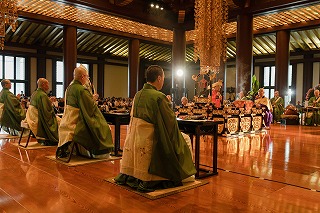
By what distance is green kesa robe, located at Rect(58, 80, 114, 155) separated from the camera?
3.91m

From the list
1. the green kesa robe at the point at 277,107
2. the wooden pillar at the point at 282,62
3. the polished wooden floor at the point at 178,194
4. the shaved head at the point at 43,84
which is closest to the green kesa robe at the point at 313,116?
the green kesa robe at the point at 277,107

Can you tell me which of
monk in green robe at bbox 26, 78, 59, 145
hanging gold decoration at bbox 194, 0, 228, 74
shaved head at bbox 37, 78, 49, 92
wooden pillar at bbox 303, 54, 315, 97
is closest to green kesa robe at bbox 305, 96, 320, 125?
hanging gold decoration at bbox 194, 0, 228, 74

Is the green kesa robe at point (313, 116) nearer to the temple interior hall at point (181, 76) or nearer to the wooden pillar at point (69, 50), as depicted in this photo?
the temple interior hall at point (181, 76)

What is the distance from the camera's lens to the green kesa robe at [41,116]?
16.7ft

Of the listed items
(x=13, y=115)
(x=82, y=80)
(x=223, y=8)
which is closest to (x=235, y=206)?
(x=82, y=80)

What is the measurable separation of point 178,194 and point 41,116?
3255mm

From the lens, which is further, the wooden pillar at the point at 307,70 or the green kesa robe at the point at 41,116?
the wooden pillar at the point at 307,70

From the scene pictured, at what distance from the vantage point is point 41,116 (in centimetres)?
511

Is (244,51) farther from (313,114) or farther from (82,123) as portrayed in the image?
(82,123)

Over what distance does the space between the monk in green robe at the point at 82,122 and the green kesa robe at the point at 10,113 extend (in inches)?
107

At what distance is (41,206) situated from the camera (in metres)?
2.40

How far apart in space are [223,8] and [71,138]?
243 inches

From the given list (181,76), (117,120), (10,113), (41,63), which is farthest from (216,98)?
(41,63)

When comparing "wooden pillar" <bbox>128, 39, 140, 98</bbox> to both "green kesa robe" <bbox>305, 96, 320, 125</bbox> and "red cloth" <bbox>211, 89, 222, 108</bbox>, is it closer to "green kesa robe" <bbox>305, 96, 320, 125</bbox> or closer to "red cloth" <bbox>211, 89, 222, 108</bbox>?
"green kesa robe" <bbox>305, 96, 320, 125</bbox>
